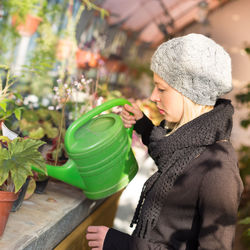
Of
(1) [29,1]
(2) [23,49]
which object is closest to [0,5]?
→ (1) [29,1]

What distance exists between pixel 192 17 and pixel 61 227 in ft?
25.5

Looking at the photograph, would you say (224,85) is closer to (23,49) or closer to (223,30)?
(23,49)

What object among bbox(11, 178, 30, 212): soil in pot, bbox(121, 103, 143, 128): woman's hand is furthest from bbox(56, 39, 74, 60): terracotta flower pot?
bbox(11, 178, 30, 212): soil in pot

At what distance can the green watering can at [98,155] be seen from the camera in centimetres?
117

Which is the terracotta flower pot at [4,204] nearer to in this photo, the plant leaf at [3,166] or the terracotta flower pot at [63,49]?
the plant leaf at [3,166]

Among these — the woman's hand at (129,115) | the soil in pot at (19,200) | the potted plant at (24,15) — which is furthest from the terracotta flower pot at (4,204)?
the potted plant at (24,15)

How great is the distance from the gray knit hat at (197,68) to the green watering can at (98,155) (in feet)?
0.88

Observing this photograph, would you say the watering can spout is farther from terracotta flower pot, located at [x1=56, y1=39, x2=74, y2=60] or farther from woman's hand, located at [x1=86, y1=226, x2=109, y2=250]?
terracotta flower pot, located at [x1=56, y1=39, x2=74, y2=60]

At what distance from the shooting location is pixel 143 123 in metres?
1.38

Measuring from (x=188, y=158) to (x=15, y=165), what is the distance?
1.44ft

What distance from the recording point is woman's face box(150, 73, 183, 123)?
3.49 ft

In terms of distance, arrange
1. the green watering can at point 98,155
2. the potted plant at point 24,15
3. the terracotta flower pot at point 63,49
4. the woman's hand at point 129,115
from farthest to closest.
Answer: the terracotta flower pot at point 63,49, the potted plant at point 24,15, the woman's hand at point 129,115, the green watering can at point 98,155

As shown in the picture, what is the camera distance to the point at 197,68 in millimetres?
996

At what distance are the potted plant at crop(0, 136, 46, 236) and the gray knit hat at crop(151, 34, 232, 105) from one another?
411mm
